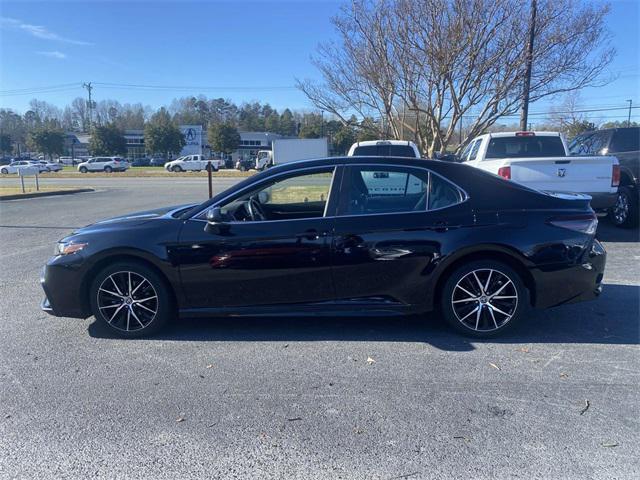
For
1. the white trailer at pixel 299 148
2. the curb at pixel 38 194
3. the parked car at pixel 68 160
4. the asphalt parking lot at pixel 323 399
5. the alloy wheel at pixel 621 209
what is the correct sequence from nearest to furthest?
the asphalt parking lot at pixel 323 399 → the alloy wheel at pixel 621 209 → the curb at pixel 38 194 → the white trailer at pixel 299 148 → the parked car at pixel 68 160

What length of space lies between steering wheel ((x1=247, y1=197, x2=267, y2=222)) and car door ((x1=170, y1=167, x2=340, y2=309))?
0.31 m

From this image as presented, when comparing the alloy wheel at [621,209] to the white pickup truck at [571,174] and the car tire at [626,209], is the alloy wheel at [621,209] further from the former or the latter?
the white pickup truck at [571,174]

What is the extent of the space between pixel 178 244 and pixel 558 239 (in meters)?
3.36

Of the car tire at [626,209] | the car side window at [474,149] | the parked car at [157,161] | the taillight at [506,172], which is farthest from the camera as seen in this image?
the parked car at [157,161]

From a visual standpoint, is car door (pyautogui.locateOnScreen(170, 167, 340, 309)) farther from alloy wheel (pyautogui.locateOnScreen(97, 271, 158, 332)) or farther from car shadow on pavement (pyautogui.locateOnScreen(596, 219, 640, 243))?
car shadow on pavement (pyautogui.locateOnScreen(596, 219, 640, 243))

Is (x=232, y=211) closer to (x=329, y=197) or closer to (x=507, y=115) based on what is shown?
(x=329, y=197)

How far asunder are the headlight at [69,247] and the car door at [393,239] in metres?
2.31

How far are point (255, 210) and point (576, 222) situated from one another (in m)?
3.00

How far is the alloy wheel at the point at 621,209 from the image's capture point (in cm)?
912

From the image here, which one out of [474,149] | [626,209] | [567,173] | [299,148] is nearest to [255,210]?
[567,173]

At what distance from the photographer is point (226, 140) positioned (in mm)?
69312

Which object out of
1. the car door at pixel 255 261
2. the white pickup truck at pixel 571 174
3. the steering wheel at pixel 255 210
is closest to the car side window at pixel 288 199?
the steering wheel at pixel 255 210

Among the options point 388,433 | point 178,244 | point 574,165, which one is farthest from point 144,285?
point 574,165

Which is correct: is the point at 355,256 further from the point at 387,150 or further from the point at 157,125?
the point at 157,125
